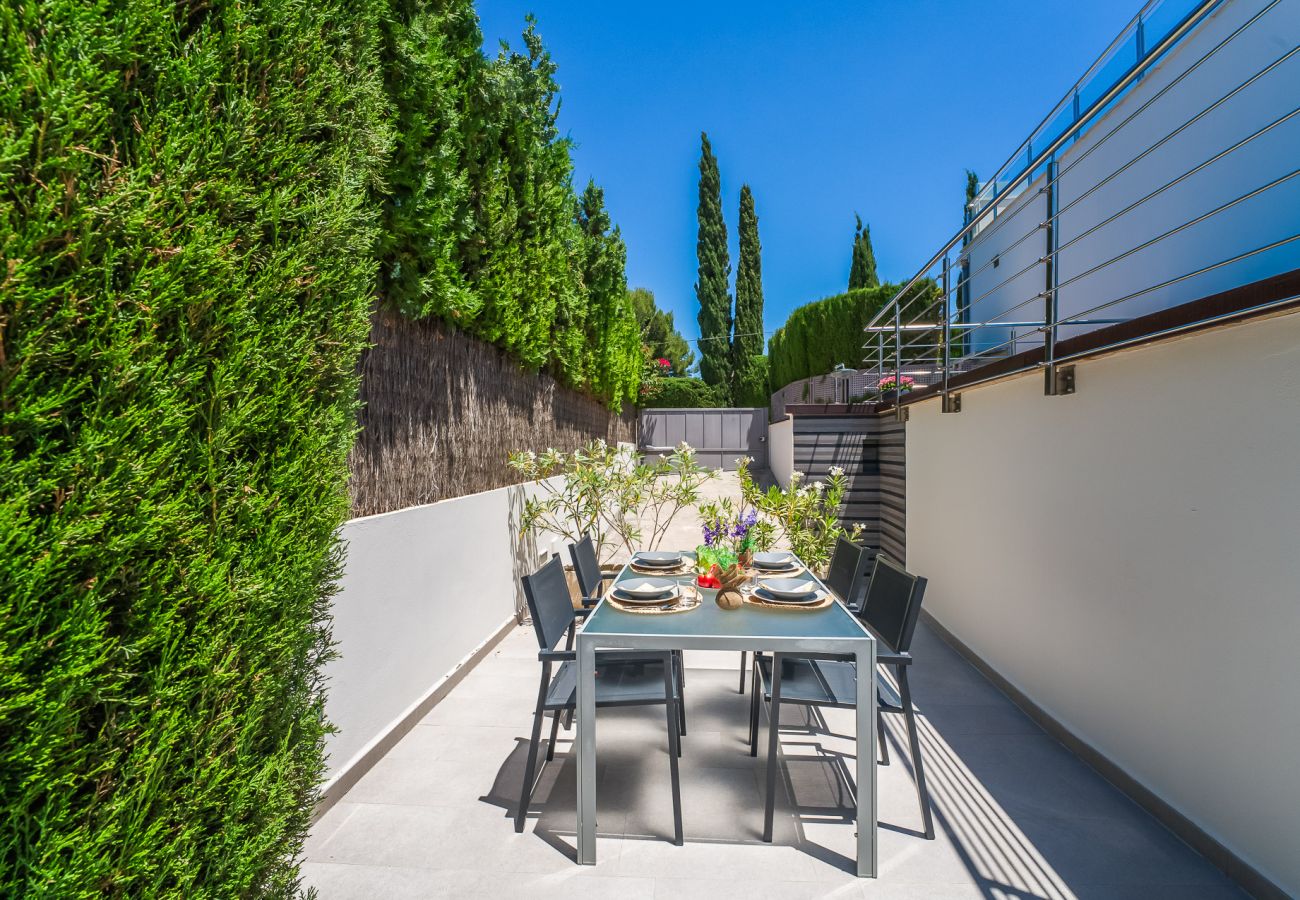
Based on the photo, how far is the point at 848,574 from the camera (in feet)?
10.7

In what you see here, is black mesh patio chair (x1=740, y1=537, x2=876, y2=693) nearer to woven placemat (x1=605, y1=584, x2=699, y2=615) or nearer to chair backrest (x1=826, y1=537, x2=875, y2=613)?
chair backrest (x1=826, y1=537, x2=875, y2=613)

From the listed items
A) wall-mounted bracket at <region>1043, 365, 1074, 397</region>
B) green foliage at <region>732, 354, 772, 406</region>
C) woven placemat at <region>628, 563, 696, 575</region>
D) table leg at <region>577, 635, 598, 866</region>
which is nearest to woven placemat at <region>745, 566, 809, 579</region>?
woven placemat at <region>628, 563, 696, 575</region>

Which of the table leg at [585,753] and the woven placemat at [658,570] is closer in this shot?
the table leg at [585,753]

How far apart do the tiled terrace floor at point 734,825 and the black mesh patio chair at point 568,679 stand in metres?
0.17

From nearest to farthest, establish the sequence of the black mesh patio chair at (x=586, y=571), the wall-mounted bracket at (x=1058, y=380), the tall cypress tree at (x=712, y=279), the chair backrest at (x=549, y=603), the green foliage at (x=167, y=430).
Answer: the green foliage at (x=167, y=430)
the chair backrest at (x=549, y=603)
the wall-mounted bracket at (x=1058, y=380)
the black mesh patio chair at (x=586, y=571)
the tall cypress tree at (x=712, y=279)

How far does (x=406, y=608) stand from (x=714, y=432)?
13361mm

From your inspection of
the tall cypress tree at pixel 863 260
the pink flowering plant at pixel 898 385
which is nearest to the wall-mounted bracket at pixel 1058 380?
the pink flowering plant at pixel 898 385

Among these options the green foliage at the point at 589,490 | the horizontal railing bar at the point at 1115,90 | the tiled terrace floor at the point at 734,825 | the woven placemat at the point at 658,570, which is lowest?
the tiled terrace floor at the point at 734,825

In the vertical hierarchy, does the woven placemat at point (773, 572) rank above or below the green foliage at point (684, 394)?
below

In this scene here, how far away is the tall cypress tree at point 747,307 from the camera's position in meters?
20.4

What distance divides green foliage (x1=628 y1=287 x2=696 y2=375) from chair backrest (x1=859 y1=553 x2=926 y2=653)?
70.3 feet

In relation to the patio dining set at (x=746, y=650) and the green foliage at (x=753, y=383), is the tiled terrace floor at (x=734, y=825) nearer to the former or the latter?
the patio dining set at (x=746, y=650)

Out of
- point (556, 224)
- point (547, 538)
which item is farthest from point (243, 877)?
point (556, 224)

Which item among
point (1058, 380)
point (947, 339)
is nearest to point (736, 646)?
point (1058, 380)
